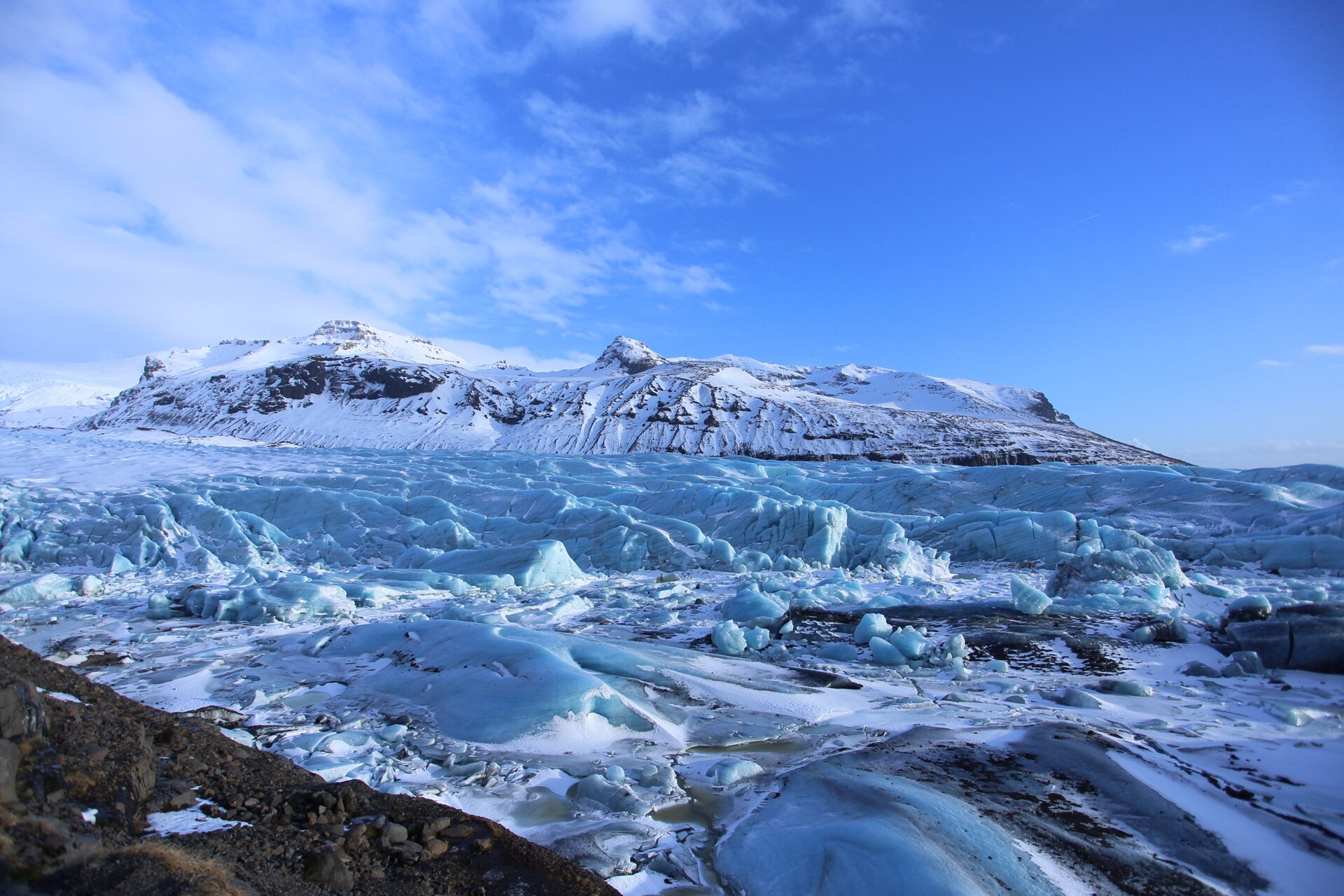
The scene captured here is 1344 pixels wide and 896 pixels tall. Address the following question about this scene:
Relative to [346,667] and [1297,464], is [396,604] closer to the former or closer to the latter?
[346,667]

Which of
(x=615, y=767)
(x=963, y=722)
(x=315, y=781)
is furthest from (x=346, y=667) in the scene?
(x=963, y=722)

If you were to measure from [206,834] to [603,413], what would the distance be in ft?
201

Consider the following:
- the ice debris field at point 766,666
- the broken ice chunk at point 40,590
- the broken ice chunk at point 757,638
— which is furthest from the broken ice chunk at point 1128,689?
the broken ice chunk at point 40,590

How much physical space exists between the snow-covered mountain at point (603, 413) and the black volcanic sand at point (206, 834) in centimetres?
4847

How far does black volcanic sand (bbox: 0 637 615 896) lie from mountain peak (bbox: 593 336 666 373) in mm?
89771

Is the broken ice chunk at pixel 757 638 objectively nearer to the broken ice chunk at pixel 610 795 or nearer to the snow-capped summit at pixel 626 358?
the broken ice chunk at pixel 610 795

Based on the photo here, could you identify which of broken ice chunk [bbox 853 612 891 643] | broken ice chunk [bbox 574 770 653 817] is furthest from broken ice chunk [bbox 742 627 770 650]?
broken ice chunk [bbox 574 770 653 817]

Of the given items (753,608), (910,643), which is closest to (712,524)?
(753,608)

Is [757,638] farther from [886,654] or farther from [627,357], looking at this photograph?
[627,357]

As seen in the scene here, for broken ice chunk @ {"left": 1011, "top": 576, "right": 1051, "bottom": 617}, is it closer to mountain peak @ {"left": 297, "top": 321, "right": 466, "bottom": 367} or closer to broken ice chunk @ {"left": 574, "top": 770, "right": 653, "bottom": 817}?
broken ice chunk @ {"left": 574, "top": 770, "right": 653, "bottom": 817}

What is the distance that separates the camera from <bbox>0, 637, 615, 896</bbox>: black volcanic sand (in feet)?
7.17

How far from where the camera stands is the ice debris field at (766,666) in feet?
11.4

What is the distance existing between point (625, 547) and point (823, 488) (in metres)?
9.30

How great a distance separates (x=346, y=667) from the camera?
6.37 metres
